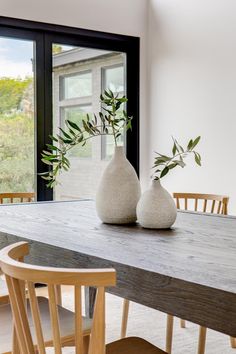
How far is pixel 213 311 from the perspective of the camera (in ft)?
4.00

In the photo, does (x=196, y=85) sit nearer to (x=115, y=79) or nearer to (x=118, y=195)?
(x=115, y=79)

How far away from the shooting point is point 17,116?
4.18 metres

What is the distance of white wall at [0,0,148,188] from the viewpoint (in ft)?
13.4

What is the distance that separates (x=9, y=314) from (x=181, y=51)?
3115 mm

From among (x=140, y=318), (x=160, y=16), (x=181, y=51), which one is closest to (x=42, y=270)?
(x=140, y=318)

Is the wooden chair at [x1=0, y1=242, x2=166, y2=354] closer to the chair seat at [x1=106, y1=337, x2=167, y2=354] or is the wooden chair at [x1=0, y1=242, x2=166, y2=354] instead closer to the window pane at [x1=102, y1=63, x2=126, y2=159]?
the chair seat at [x1=106, y1=337, x2=167, y2=354]

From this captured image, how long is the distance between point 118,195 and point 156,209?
22 cm

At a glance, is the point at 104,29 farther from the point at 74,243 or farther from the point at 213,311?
the point at 213,311

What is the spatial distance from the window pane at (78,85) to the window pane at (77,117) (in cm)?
11

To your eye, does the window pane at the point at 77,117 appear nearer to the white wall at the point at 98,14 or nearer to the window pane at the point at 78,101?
the window pane at the point at 78,101

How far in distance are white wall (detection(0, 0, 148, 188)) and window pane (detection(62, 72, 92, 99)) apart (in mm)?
412

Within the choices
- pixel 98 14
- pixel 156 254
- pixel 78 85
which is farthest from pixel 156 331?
pixel 98 14

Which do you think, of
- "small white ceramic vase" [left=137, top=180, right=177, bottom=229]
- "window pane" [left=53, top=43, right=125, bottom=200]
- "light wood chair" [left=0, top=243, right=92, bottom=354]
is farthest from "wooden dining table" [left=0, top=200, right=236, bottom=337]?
"window pane" [left=53, top=43, right=125, bottom=200]

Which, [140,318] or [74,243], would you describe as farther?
[140,318]
